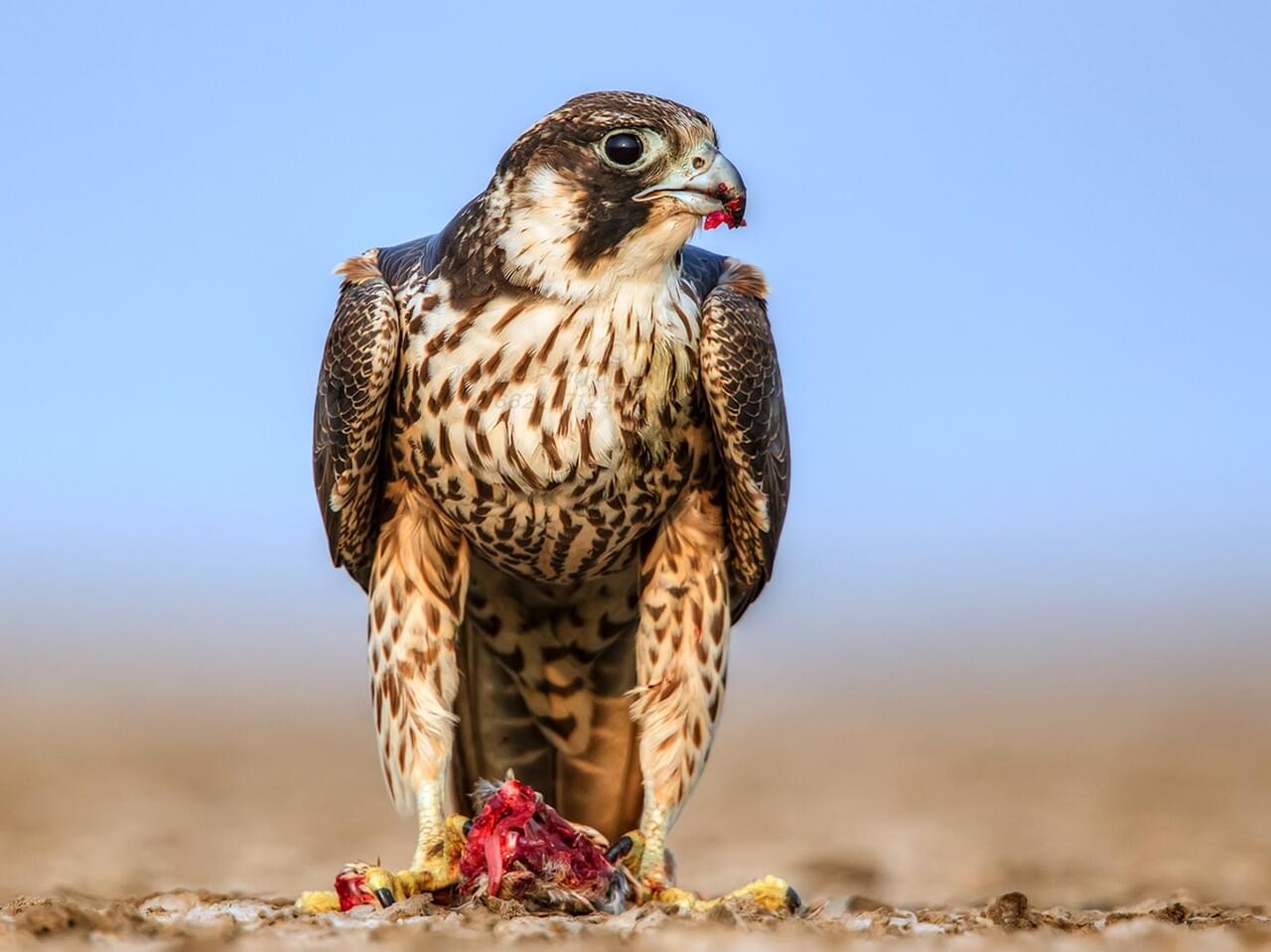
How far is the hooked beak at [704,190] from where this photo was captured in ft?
18.7

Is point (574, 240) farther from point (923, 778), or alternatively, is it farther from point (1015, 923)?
point (923, 778)

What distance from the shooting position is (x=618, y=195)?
5.73 metres

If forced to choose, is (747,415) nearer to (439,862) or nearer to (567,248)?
(567,248)

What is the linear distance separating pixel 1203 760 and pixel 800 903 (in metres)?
8.60

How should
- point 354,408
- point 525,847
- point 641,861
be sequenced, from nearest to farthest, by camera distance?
point 525,847 < point 354,408 < point 641,861

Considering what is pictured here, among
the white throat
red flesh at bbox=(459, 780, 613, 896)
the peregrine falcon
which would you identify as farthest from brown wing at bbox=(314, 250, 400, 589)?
red flesh at bbox=(459, 780, 613, 896)

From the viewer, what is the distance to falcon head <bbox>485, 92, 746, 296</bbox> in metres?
5.73

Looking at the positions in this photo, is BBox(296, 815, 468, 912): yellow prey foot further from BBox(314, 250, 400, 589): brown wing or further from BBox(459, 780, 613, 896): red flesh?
BBox(314, 250, 400, 589): brown wing

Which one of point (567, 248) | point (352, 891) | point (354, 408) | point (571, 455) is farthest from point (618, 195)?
point (352, 891)

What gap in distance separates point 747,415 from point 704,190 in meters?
0.76

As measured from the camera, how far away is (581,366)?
A: 5.82 m

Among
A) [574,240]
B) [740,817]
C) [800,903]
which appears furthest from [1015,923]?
[740,817]

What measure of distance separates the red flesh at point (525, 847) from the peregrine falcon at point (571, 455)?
0.78 ft

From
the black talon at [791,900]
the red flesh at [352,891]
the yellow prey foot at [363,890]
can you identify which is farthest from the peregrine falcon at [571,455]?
the black talon at [791,900]
